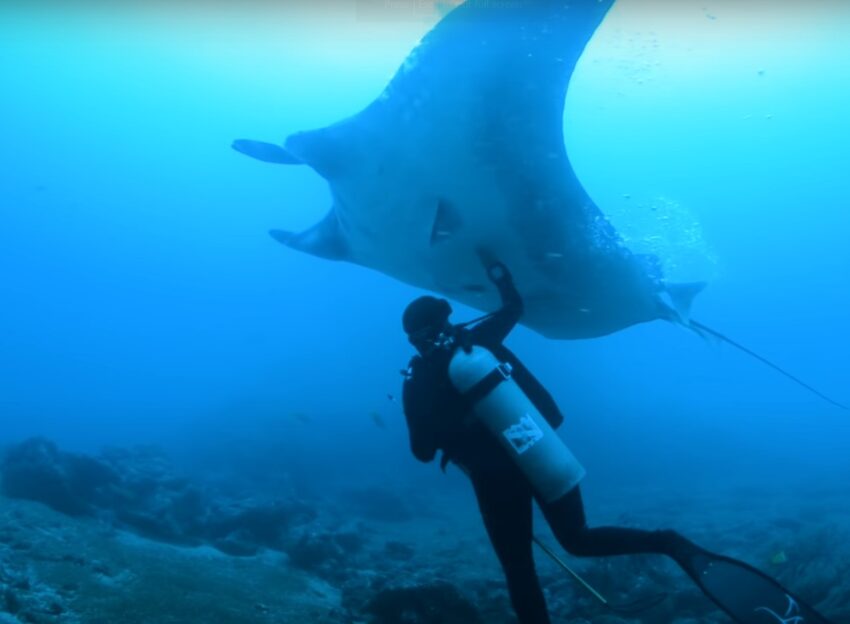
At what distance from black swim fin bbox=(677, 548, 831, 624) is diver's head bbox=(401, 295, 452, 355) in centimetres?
200

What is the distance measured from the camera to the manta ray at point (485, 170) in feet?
12.4

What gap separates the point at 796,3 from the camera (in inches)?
411

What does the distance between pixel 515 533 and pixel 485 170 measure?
8.37ft

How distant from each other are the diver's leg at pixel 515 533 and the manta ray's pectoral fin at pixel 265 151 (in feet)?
10.5

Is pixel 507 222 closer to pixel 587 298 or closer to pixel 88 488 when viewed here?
pixel 587 298

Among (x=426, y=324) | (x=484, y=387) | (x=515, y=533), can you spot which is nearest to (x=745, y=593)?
(x=515, y=533)

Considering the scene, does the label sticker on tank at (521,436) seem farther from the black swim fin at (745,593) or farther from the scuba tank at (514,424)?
the black swim fin at (745,593)

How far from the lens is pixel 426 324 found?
12.0ft

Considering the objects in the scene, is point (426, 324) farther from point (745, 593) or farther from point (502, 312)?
point (745, 593)

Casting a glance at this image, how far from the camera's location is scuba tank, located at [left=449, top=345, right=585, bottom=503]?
334cm

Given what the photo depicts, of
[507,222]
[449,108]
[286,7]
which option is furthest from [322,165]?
[286,7]

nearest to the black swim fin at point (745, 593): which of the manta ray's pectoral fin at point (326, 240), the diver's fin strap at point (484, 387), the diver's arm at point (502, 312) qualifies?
the diver's fin strap at point (484, 387)

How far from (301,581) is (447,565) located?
2.58 m

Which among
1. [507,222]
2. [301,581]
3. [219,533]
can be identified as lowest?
[301,581]
